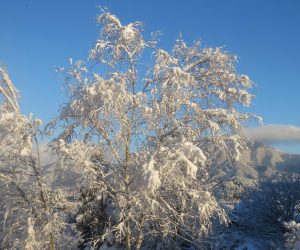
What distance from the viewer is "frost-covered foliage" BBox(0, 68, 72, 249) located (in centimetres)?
1146

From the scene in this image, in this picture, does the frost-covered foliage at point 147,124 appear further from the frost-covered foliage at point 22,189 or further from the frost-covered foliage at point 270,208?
the frost-covered foliage at point 270,208

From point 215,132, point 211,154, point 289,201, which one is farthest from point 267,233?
point 215,132

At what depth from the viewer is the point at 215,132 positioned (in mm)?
11383

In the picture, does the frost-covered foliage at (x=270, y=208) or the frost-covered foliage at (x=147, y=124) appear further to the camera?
the frost-covered foliage at (x=270, y=208)

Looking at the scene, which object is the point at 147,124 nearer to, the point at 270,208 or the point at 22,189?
the point at 22,189

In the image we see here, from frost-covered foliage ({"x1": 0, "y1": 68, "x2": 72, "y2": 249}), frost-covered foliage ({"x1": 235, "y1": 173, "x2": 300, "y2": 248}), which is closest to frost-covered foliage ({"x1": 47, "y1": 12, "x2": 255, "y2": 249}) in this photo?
frost-covered foliage ({"x1": 0, "y1": 68, "x2": 72, "y2": 249})

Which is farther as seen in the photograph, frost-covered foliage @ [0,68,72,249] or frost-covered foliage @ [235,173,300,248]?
frost-covered foliage @ [235,173,300,248]

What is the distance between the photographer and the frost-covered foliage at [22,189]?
1146 centimetres

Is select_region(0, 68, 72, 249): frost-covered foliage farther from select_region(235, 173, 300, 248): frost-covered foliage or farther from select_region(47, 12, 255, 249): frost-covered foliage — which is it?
select_region(235, 173, 300, 248): frost-covered foliage

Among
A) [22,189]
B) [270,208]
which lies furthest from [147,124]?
[270,208]

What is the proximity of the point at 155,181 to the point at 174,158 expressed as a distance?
4.34 feet

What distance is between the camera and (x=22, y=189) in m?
12.3

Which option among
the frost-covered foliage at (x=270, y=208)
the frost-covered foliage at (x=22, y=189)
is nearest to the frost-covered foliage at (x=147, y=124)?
the frost-covered foliage at (x=22, y=189)

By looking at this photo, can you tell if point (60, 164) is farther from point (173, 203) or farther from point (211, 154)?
point (211, 154)
